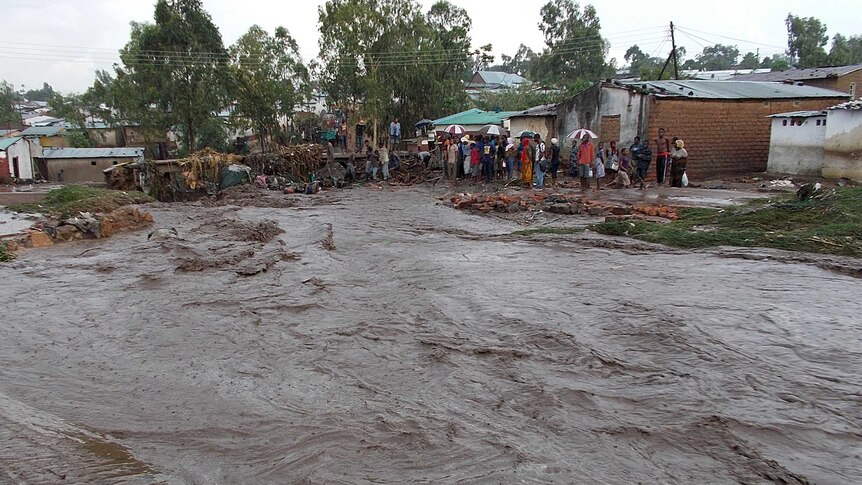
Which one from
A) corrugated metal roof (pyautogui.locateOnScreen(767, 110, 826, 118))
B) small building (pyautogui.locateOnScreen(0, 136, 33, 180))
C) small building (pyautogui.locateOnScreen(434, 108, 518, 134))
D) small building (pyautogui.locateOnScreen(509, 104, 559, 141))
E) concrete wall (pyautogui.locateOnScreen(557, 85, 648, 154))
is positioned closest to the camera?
corrugated metal roof (pyautogui.locateOnScreen(767, 110, 826, 118))

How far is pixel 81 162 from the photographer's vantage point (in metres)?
38.2

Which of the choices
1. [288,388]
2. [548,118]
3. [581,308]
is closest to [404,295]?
[581,308]

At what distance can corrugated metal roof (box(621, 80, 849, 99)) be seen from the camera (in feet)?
61.8

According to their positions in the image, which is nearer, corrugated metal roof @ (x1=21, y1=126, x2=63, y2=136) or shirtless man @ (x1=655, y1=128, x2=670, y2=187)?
shirtless man @ (x1=655, y1=128, x2=670, y2=187)

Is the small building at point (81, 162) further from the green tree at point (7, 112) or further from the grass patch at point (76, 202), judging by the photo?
the green tree at point (7, 112)

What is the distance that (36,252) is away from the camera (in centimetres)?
1170

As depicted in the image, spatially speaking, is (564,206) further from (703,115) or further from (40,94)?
(40,94)

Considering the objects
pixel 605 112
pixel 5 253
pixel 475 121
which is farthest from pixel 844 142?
pixel 5 253

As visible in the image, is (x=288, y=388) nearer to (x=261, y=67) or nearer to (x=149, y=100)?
(x=261, y=67)

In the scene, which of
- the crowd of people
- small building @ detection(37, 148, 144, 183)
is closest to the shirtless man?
the crowd of people

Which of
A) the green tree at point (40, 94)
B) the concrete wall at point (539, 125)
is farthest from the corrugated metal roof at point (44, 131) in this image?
the green tree at point (40, 94)

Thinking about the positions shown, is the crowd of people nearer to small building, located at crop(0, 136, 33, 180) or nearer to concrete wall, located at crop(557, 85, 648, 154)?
concrete wall, located at crop(557, 85, 648, 154)

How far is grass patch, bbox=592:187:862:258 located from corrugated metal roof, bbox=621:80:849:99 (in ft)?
25.5

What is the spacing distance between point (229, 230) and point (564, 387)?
1058cm
